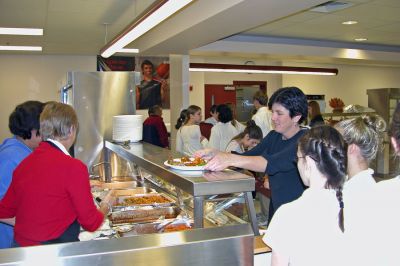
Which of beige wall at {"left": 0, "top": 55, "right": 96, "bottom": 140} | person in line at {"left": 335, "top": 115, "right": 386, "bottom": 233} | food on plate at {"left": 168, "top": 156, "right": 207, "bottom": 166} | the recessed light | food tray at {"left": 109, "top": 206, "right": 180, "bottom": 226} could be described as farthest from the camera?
beige wall at {"left": 0, "top": 55, "right": 96, "bottom": 140}

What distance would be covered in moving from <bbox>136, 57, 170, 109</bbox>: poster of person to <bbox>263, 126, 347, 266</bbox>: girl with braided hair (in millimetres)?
8219

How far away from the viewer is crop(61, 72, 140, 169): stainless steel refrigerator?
14.0ft

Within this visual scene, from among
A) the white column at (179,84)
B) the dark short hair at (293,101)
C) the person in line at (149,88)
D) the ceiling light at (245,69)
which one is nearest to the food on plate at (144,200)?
the dark short hair at (293,101)

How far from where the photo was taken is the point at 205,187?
175cm

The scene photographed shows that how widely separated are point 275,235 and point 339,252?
23 centimetres

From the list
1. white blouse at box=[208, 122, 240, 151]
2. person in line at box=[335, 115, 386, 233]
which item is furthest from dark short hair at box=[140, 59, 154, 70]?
person in line at box=[335, 115, 386, 233]

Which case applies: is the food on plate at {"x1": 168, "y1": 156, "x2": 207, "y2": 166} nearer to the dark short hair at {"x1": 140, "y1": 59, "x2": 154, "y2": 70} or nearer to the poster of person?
the poster of person

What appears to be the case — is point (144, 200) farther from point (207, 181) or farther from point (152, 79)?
point (152, 79)

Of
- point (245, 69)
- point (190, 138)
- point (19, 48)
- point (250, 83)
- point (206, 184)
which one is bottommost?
point (190, 138)

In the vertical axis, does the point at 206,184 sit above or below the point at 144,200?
above

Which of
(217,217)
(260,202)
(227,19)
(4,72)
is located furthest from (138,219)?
(4,72)

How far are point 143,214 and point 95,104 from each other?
2.07m

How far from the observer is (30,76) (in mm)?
8875

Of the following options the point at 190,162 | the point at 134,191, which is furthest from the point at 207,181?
the point at 134,191
